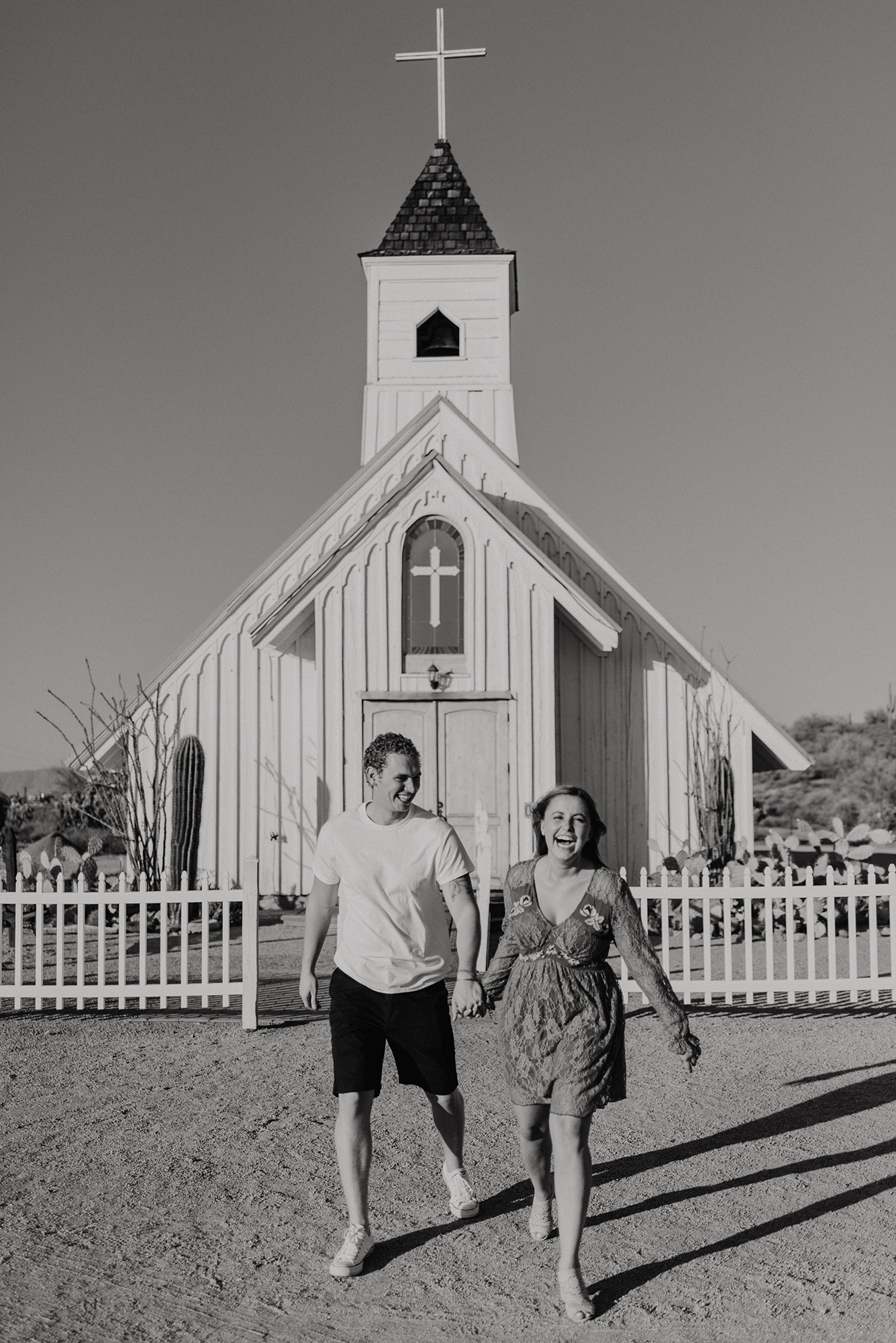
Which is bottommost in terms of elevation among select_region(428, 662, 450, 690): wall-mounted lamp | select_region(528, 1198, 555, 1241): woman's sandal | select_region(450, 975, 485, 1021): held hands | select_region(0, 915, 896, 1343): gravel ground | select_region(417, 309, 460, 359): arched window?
select_region(0, 915, 896, 1343): gravel ground

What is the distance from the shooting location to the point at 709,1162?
5.26 metres

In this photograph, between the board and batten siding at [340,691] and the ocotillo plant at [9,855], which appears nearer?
the ocotillo plant at [9,855]

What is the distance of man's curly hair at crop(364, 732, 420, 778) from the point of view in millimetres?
4516

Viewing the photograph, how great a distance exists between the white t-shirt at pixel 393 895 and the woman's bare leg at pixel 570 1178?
2.58ft

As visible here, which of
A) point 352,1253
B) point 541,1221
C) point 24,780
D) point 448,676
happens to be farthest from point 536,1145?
point 24,780

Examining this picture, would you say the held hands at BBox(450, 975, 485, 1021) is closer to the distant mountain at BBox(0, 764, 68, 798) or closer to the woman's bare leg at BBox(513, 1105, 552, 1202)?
the woman's bare leg at BBox(513, 1105, 552, 1202)

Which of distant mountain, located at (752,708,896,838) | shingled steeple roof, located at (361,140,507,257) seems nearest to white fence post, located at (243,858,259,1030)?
shingled steeple roof, located at (361,140,507,257)

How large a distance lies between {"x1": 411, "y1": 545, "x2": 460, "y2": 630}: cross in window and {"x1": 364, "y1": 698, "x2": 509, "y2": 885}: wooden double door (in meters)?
1.04

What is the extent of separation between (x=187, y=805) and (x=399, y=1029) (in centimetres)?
1052

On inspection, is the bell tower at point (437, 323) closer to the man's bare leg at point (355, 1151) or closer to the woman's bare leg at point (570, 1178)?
the man's bare leg at point (355, 1151)

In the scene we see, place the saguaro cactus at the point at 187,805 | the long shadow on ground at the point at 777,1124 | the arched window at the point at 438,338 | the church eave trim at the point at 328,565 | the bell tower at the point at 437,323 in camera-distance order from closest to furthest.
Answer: the long shadow on ground at the point at 777,1124 < the church eave trim at the point at 328,565 < the saguaro cactus at the point at 187,805 < the bell tower at the point at 437,323 < the arched window at the point at 438,338

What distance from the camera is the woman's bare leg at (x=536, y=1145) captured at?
13.8 ft

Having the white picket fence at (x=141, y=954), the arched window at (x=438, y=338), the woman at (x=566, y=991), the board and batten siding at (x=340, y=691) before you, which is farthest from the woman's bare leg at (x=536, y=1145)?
the arched window at (x=438, y=338)

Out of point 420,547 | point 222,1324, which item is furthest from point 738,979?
point 420,547
